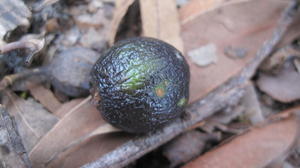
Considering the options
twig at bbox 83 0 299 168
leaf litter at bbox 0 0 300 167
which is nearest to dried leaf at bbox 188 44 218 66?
leaf litter at bbox 0 0 300 167

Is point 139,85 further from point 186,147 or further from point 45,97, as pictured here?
point 45,97

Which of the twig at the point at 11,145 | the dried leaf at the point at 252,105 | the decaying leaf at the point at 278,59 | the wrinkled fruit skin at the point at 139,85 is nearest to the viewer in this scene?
the twig at the point at 11,145

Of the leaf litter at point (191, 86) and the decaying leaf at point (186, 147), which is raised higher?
the leaf litter at point (191, 86)

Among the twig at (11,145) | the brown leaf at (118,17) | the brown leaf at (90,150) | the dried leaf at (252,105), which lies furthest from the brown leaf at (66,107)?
the dried leaf at (252,105)

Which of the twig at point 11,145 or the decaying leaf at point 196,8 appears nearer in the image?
the twig at point 11,145

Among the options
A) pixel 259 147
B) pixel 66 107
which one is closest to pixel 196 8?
pixel 259 147

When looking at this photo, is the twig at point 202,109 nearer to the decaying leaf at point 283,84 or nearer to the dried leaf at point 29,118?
the decaying leaf at point 283,84

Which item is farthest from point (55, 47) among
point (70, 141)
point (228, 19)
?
point (228, 19)
